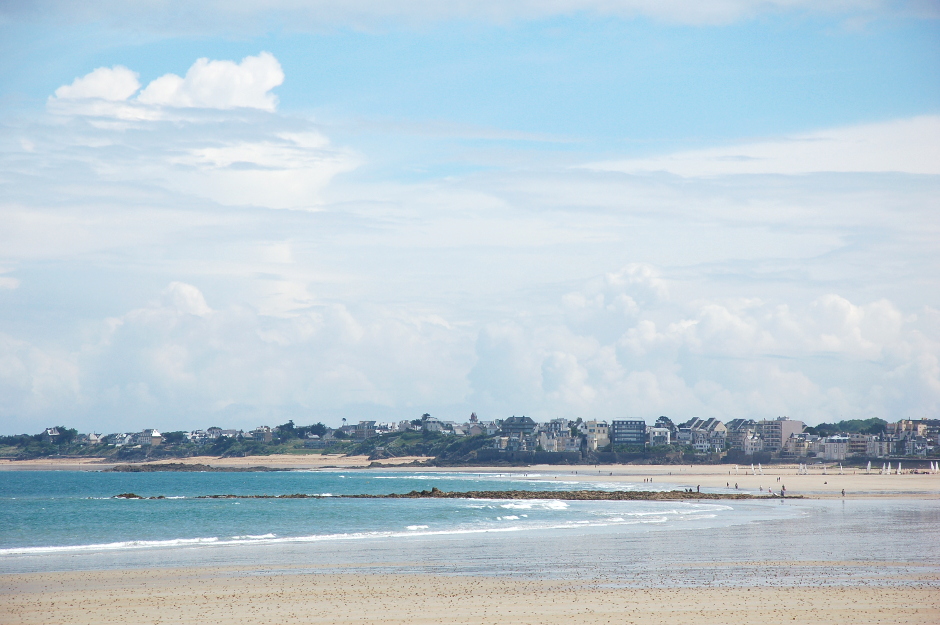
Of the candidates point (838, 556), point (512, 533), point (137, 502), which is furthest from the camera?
point (137, 502)

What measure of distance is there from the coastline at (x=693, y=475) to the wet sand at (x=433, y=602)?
152 feet

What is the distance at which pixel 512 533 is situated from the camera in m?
37.8

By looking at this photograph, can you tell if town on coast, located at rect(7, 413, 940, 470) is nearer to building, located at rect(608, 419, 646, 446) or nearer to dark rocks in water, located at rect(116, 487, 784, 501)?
building, located at rect(608, 419, 646, 446)

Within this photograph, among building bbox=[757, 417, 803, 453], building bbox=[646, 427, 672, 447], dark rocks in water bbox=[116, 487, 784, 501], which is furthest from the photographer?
building bbox=[646, 427, 672, 447]

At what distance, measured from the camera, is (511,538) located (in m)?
35.2

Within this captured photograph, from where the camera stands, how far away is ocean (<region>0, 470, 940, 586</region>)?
82.4 ft

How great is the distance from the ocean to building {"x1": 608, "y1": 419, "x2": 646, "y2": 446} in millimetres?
123741

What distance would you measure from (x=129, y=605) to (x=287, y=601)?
12.1ft

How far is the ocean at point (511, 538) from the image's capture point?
25109 millimetres

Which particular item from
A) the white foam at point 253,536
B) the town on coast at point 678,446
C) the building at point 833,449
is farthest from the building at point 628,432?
the white foam at point 253,536

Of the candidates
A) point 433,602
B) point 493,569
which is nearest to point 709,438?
point 493,569

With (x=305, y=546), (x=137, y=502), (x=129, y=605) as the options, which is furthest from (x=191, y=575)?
(x=137, y=502)

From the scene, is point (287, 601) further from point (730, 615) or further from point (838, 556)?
point (838, 556)

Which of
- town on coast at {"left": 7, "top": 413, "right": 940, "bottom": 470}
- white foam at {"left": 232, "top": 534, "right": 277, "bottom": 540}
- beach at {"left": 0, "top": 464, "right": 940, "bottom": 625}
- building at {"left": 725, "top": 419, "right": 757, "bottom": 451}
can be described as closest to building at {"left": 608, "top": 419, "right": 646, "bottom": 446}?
town on coast at {"left": 7, "top": 413, "right": 940, "bottom": 470}
